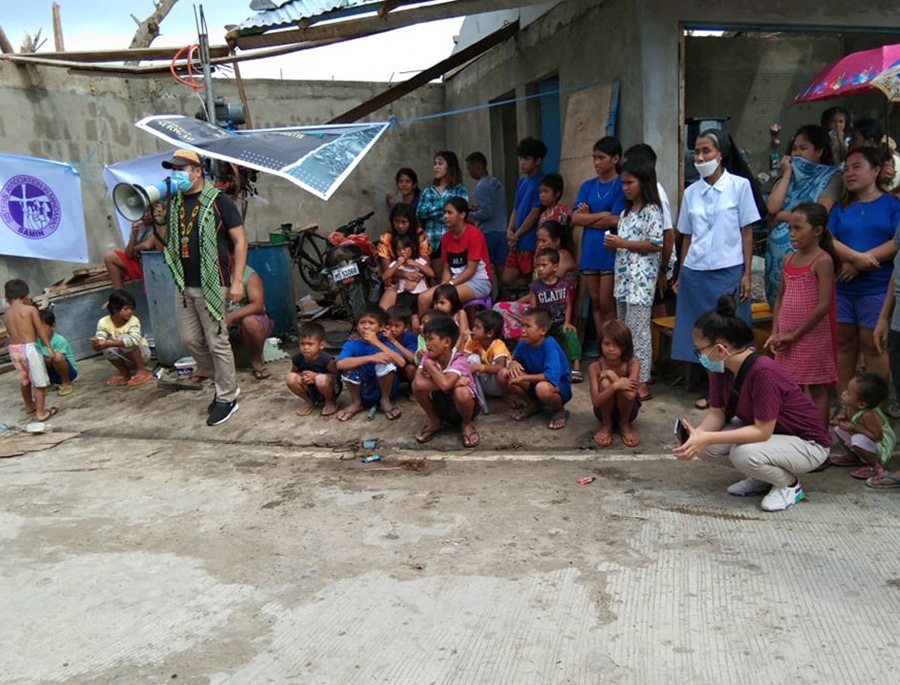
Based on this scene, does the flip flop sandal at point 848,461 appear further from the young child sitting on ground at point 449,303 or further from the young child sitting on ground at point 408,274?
the young child sitting on ground at point 408,274

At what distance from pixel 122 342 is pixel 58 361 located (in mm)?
527

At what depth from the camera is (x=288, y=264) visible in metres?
7.56

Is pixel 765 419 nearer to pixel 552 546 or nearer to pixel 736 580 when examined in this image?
pixel 736 580

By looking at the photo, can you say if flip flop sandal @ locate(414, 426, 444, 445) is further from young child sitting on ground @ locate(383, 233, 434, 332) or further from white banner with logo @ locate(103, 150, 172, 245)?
white banner with logo @ locate(103, 150, 172, 245)

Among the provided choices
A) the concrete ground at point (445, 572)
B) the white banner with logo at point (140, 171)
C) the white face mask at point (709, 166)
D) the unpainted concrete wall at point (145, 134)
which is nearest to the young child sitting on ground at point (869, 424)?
the concrete ground at point (445, 572)

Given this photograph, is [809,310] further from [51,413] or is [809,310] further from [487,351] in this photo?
[51,413]

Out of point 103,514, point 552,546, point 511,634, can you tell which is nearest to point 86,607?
point 103,514

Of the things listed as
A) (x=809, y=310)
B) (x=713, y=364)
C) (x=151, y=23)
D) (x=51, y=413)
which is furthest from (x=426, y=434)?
(x=151, y=23)

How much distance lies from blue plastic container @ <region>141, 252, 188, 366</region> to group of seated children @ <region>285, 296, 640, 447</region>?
6.02 ft

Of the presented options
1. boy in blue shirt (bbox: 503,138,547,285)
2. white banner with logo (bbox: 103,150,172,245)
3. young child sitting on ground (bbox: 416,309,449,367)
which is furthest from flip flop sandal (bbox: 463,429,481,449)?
white banner with logo (bbox: 103,150,172,245)

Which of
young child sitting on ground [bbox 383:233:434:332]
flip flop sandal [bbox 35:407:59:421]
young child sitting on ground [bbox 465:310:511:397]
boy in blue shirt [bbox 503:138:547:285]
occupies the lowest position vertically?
flip flop sandal [bbox 35:407:59:421]

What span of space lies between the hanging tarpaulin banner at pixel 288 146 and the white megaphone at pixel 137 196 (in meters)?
0.47

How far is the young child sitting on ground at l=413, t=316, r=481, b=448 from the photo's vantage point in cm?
473

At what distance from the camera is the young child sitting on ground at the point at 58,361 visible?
6406 millimetres
